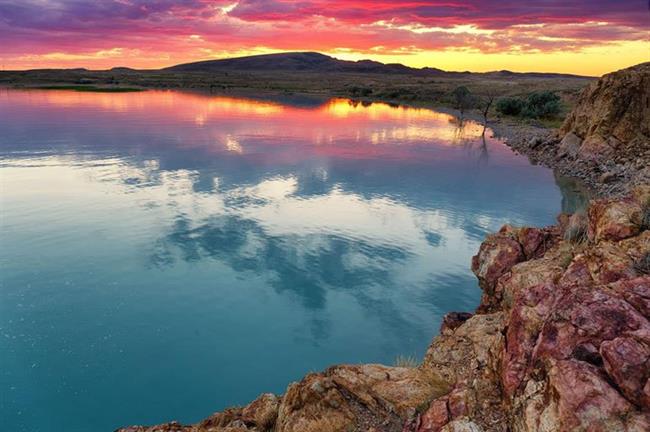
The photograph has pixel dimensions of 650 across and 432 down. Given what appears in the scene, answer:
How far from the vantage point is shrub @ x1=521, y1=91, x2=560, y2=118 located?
59.8 meters

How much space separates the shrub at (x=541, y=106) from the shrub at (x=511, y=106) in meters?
1.49

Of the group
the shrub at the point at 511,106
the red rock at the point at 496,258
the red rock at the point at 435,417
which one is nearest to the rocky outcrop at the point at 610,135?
the red rock at the point at 496,258

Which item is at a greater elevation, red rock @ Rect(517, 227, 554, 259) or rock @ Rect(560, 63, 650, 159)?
rock @ Rect(560, 63, 650, 159)

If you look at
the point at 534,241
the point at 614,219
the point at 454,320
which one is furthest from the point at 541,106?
the point at 614,219

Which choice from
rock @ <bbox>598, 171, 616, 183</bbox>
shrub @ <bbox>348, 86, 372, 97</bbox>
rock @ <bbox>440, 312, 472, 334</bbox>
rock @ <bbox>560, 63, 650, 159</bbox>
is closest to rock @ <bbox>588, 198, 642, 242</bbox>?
rock @ <bbox>440, 312, 472, 334</bbox>

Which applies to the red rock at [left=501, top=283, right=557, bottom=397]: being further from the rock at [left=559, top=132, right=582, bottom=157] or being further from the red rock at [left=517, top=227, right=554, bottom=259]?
the rock at [left=559, top=132, right=582, bottom=157]

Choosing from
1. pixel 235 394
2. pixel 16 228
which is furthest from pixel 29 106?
pixel 235 394

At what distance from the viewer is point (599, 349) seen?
525 centimetres

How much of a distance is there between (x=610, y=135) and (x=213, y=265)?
30342 mm

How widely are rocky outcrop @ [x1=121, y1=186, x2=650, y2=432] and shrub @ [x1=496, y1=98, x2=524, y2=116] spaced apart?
62.1m

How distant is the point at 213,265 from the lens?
17.5 metres

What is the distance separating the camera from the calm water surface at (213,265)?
38.8 ft

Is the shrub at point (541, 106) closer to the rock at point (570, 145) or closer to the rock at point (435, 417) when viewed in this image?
the rock at point (570, 145)

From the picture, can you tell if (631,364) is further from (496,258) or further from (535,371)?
(496,258)
